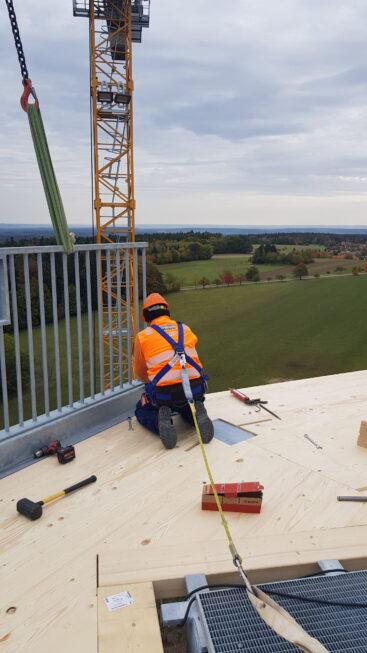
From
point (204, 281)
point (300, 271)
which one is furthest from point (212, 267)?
point (300, 271)

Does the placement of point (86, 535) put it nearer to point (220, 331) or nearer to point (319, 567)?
point (319, 567)

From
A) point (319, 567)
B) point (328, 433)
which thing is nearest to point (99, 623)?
point (319, 567)

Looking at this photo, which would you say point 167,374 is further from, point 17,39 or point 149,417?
point 17,39

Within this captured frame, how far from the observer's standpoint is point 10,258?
129 inches

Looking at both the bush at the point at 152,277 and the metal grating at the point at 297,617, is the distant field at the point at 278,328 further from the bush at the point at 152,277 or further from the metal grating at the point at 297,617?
the metal grating at the point at 297,617

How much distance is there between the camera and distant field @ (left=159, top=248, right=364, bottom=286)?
1645 inches

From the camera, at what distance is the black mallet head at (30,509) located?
2.86m

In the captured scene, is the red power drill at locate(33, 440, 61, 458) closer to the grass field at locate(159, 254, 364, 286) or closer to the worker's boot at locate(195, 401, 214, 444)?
the worker's boot at locate(195, 401, 214, 444)

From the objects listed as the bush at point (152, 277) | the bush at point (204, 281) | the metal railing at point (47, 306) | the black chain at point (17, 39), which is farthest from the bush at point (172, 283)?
the black chain at point (17, 39)

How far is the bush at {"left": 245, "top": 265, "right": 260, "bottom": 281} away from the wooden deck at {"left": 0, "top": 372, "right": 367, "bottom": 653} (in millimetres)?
43434

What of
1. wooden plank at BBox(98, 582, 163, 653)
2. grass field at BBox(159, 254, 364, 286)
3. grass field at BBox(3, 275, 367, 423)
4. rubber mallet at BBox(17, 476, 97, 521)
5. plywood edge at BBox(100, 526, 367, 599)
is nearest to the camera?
wooden plank at BBox(98, 582, 163, 653)

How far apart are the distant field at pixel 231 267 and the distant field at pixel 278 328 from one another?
136 cm

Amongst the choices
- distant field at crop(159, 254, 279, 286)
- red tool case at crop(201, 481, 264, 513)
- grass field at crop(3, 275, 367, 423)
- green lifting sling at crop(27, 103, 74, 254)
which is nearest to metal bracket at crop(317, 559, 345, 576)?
red tool case at crop(201, 481, 264, 513)

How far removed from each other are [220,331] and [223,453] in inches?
1610
